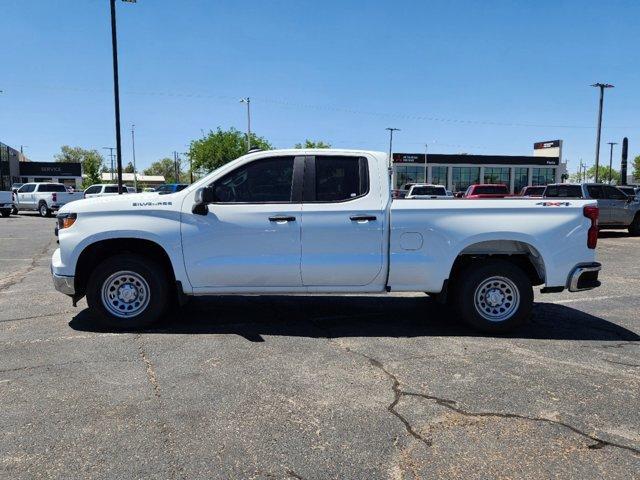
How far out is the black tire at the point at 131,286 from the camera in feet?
18.6

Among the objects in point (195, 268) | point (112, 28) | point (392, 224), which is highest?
point (112, 28)

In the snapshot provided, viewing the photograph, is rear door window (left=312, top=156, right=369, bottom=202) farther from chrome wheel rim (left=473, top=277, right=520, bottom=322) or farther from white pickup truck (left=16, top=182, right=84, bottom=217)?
white pickup truck (left=16, top=182, right=84, bottom=217)

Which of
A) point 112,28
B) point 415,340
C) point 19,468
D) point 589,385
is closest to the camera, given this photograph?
point 19,468

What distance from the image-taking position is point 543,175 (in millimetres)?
86812

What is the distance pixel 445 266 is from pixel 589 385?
5.97ft

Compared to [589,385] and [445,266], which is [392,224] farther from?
[589,385]

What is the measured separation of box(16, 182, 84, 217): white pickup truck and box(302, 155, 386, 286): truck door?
27.4 m

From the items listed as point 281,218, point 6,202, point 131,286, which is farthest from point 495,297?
point 6,202

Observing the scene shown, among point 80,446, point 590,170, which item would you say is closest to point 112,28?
point 80,446

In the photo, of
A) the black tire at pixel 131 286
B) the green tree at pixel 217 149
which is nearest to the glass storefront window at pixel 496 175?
the green tree at pixel 217 149

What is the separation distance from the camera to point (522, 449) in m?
3.23

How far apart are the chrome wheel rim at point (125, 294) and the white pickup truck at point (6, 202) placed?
1067 inches

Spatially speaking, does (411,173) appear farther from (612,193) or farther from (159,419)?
(159,419)

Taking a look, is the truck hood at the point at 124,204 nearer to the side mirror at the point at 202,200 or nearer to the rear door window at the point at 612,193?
the side mirror at the point at 202,200
